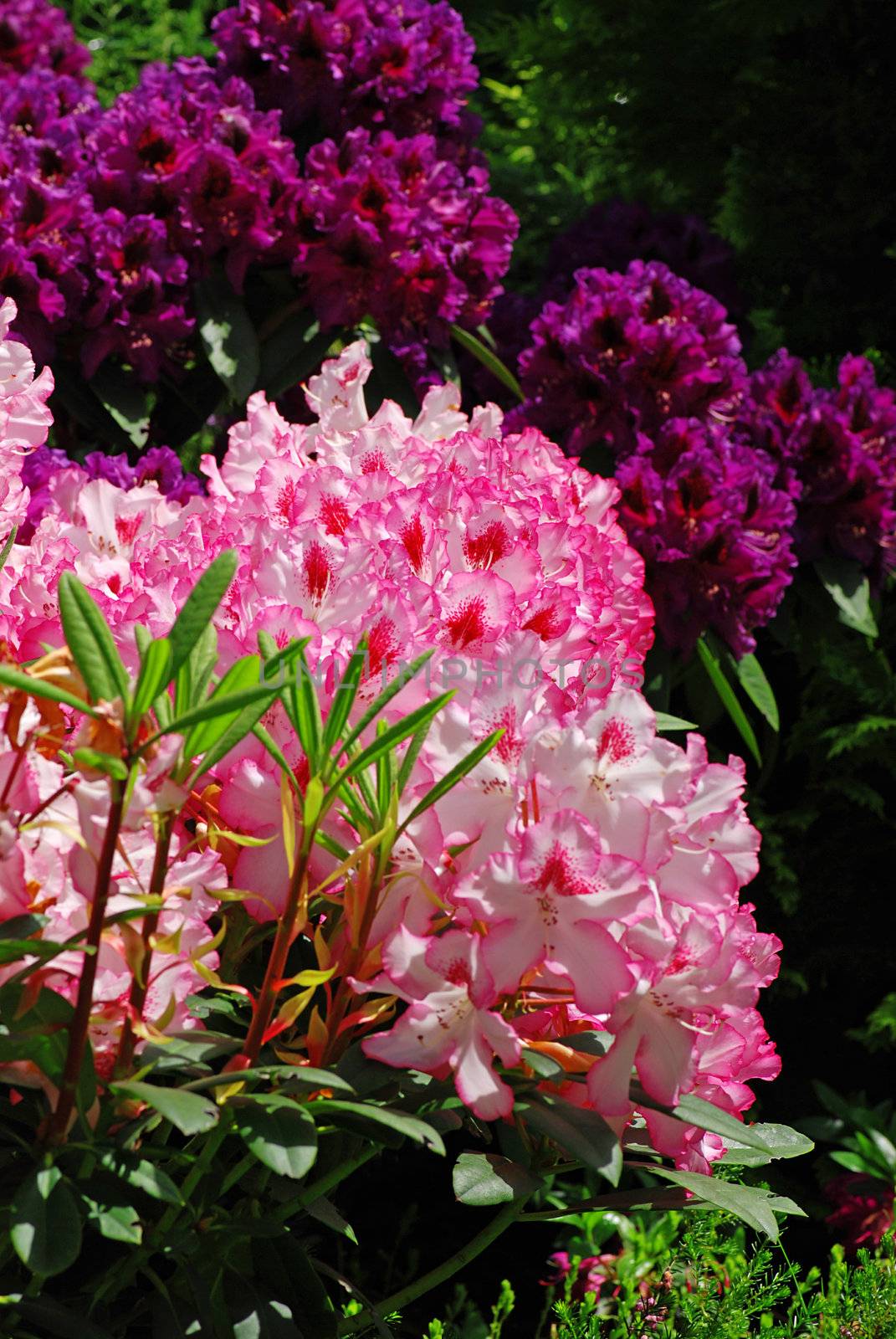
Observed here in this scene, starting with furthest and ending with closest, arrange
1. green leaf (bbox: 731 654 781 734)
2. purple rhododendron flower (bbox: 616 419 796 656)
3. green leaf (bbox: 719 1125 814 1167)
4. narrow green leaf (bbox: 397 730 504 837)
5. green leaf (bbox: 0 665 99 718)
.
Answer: green leaf (bbox: 731 654 781 734) < purple rhododendron flower (bbox: 616 419 796 656) < green leaf (bbox: 719 1125 814 1167) < narrow green leaf (bbox: 397 730 504 837) < green leaf (bbox: 0 665 99 718)

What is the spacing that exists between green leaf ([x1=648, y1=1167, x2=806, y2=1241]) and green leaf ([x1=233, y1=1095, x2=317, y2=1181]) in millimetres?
194

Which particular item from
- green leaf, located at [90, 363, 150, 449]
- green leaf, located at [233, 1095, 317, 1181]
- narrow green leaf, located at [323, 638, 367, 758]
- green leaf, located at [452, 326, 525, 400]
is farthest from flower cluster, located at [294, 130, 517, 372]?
green leaf, located at [233, 1095, 317, 1181]

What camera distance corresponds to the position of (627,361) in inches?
62.9

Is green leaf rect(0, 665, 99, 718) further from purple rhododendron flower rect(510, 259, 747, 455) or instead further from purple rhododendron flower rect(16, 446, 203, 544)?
purple rhododendron flower rect(510, 259, 747, 455)

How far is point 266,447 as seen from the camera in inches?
36.8

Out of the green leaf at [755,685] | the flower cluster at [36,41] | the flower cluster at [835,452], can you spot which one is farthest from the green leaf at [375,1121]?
the flower cluster at [36,41]

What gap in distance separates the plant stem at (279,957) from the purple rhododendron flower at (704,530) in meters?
0.97

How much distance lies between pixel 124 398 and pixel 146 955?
1141 millimetres

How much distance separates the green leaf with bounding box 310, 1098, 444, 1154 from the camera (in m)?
0.56

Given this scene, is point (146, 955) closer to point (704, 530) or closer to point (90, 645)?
point (90, 645)

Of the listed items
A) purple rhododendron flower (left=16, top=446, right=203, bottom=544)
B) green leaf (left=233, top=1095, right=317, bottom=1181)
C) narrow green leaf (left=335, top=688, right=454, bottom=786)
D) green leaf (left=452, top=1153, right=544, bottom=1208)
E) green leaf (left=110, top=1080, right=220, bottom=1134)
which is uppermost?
narrow green leaf (left=335, top=688, right=454, bottom=786)

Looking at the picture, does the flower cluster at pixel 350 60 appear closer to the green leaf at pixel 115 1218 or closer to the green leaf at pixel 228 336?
the green leaf at pixel 228 336

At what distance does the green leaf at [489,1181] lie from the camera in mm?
648

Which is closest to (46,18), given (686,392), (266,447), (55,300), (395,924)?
(55,300)
